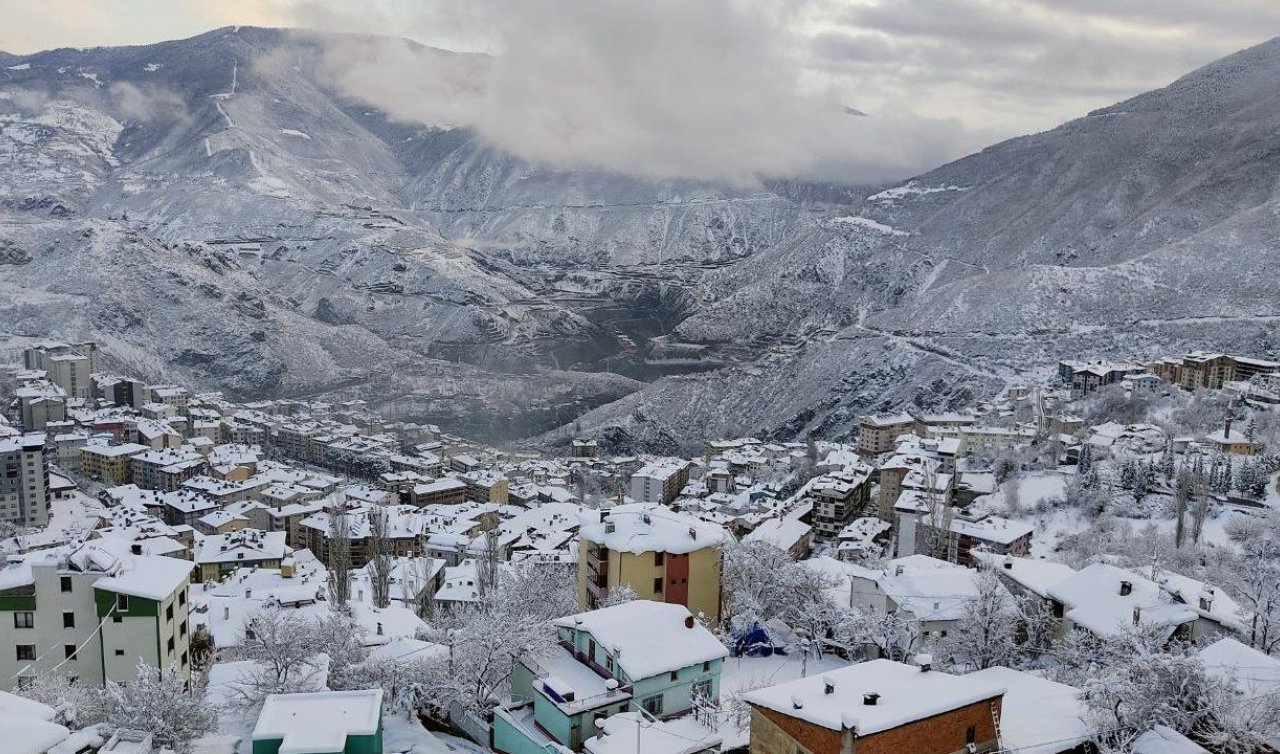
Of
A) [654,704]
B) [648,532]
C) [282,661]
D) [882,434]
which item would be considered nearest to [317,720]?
[282,661]

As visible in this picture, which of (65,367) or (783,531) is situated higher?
(65,367)

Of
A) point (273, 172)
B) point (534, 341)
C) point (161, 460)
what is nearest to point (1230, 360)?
point (161, 460)

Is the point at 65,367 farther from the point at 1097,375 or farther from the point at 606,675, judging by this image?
the point at 606,675

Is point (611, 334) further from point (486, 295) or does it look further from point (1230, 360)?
point (1230, 360)

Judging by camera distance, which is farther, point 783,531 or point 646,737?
point 783,531

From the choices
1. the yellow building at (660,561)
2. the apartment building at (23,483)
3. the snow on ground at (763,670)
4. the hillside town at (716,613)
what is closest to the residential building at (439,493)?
the hillside town at (716,613)

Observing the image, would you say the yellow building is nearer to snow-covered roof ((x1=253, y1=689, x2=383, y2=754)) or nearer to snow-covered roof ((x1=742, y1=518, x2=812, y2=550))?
snow-covered roof ((x1=253, y1=689, x2=383, y2=754))

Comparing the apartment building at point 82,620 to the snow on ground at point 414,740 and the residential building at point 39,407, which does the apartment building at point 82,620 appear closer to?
the snow on ground at point 414,740

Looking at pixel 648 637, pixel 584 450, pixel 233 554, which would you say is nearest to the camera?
pixel 648 637
